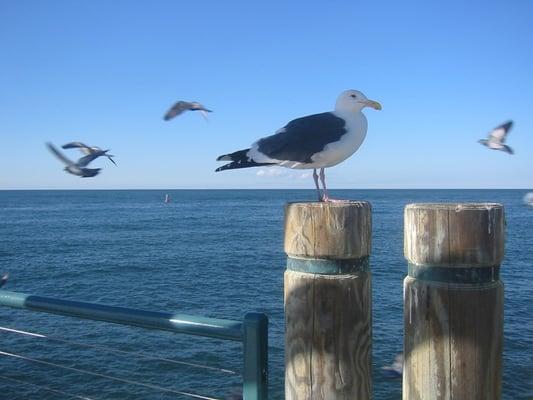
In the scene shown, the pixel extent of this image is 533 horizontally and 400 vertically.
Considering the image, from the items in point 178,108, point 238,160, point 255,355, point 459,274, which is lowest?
point 255,355

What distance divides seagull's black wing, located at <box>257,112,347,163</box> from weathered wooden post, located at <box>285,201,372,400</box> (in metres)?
2.09

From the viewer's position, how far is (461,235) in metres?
2.36

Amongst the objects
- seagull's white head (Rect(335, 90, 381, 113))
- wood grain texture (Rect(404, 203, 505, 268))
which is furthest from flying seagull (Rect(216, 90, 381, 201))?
wood grain texture (Rect(404, 203, 505, 268))

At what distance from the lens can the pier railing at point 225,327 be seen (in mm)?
2455

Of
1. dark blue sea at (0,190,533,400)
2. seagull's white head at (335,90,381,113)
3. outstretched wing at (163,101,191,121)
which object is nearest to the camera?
seagull's white head at (335,90,381,113)

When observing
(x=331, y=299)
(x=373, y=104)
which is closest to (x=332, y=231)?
(x=331, y=299)

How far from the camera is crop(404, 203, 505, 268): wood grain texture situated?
7.73ft

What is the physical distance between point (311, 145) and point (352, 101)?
855 mm

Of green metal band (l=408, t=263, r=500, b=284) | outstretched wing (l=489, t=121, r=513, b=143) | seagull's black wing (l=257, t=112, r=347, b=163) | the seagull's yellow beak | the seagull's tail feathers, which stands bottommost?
green metal band (l=408, t=263, r=500, b=284)

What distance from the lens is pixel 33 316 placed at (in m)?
25.0

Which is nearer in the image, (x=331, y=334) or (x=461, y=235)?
(x=461, y=235)

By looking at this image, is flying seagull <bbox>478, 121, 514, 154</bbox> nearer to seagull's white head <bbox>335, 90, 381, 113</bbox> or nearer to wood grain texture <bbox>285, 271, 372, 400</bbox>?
seagull's white head <bbox>335, 90, 381, 113</bbox>

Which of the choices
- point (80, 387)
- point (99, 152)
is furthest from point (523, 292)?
point (99, 152)

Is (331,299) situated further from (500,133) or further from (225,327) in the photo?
(500,133)
